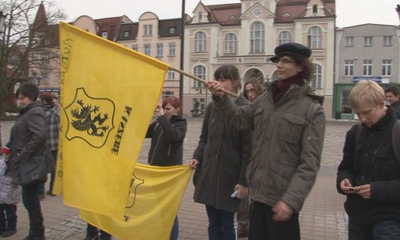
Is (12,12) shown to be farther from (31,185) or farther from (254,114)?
(254,114)

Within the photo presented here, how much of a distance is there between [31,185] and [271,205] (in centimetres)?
289

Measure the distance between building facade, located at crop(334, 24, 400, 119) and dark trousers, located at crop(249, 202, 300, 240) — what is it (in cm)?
4168

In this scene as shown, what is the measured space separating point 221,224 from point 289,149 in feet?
4.91

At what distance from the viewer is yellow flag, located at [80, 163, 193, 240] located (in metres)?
3.88

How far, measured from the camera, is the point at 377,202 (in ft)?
8.58

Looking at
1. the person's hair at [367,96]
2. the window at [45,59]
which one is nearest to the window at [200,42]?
the window at [45,59]

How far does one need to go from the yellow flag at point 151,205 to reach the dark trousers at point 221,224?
40 cm

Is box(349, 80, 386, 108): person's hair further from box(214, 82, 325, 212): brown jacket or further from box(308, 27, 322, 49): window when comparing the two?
box(308, 27, 322, 49): window

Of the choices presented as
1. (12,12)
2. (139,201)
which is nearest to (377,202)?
(139,201)

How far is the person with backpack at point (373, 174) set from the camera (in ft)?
8.38

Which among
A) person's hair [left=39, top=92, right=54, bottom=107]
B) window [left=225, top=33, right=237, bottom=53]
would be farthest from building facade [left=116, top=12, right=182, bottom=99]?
person's hair [left=39, top=92, right=54, bottom=107]

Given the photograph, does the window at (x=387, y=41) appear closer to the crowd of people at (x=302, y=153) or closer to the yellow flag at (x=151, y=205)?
the yellow flag at (x=151, y=205)

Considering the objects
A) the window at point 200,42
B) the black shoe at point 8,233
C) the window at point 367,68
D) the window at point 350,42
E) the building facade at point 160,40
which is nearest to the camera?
the black shoe at point 8,233

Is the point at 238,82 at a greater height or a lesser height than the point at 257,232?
greater
